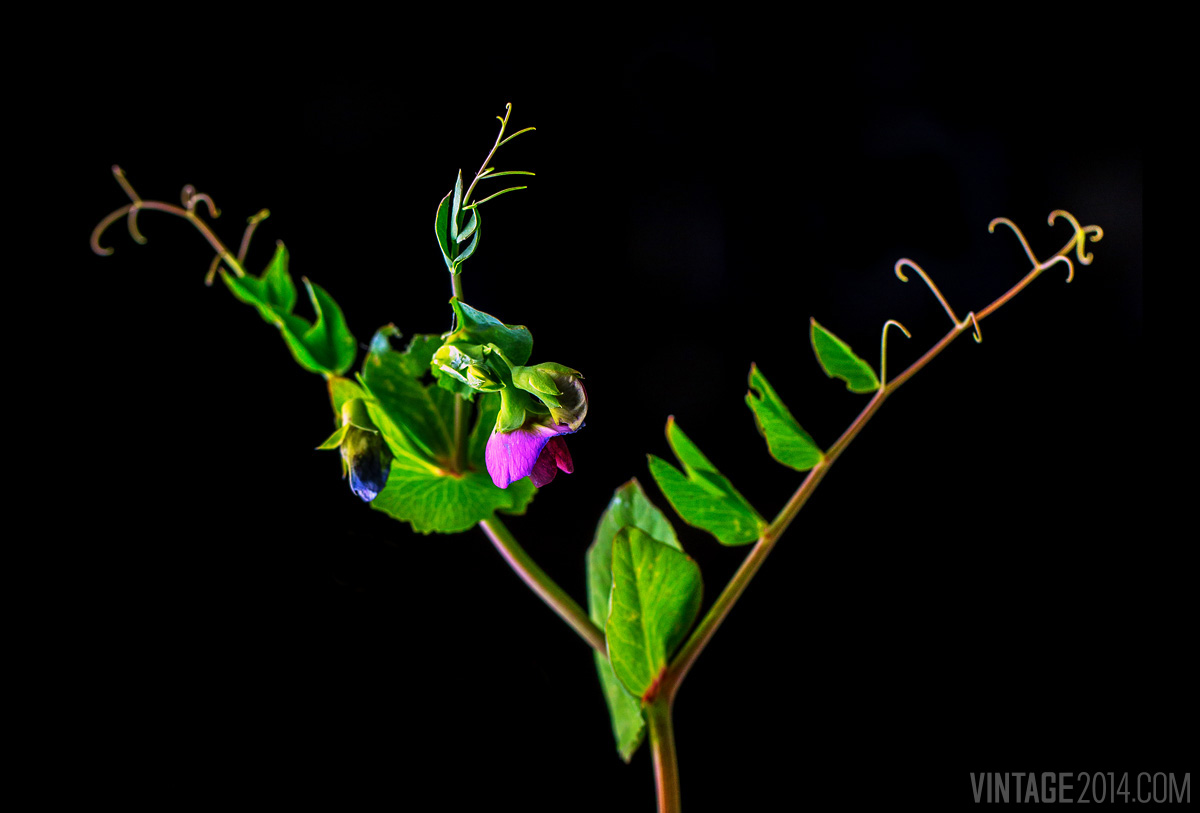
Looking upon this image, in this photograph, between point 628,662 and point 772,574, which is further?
point 772,574

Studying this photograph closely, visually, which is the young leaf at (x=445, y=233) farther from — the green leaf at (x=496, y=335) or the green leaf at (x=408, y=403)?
the green leaf at (x=408, y=403)

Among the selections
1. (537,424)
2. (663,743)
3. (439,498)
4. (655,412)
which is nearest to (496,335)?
(537,424)

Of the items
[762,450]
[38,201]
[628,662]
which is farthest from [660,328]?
[38,201]

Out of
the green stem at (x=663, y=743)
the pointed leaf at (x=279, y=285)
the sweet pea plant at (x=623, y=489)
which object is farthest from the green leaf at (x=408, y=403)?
the green stem at (x=663, y=743)

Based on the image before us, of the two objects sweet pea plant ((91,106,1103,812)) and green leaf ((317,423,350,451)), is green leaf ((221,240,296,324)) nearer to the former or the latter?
sweet pea plant ((91,106,1103,812))

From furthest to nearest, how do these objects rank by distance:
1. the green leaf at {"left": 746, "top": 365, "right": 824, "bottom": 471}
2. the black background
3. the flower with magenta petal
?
the black background, the green leaf at {"left": 746, "top": 365, "right": 824, "bottom": 471}, the flower with magenta petal

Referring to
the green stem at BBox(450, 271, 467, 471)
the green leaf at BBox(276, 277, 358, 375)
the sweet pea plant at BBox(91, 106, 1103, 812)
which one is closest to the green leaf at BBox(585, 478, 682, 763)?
the sweet pea plant at BBox(91, 106, 1103, 812)

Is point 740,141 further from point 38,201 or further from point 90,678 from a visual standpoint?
point 90,678
